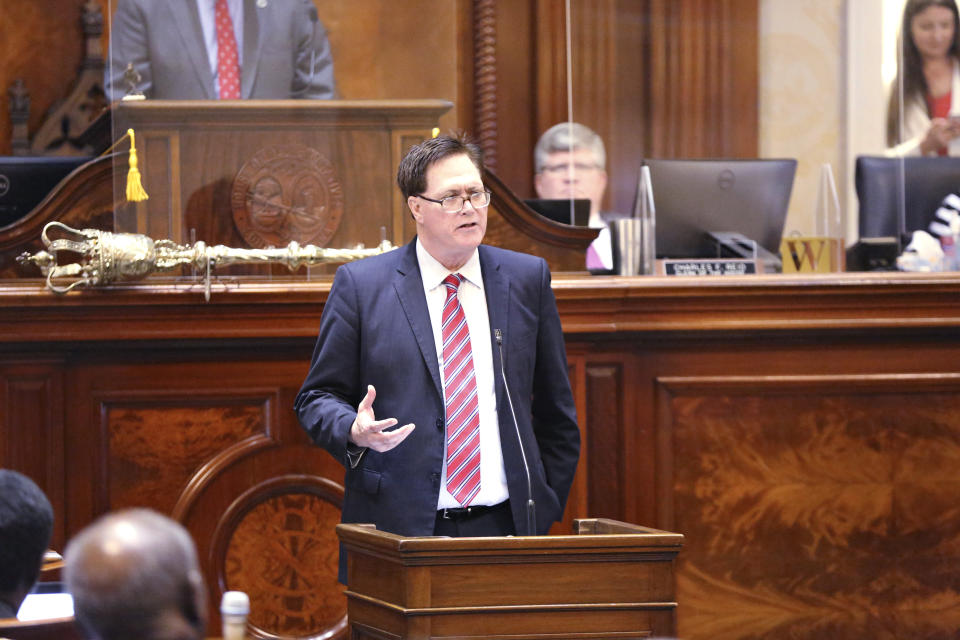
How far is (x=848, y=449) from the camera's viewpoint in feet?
11.8

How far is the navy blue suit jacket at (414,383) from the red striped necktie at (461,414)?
1.1 inches

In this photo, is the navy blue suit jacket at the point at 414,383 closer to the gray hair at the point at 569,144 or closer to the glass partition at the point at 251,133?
the glass partition at the point at 251,133

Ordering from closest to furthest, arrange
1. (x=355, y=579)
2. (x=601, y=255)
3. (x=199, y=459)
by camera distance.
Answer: (x=355, y=579), (x=199, y=459), (x=601, y=255)

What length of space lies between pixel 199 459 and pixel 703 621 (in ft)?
4.45

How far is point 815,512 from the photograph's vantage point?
3570 mm

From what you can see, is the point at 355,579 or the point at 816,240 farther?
the point at 816,240

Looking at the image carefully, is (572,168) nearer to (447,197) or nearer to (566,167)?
(566,167)

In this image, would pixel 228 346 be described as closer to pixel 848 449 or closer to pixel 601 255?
pixel 848 449

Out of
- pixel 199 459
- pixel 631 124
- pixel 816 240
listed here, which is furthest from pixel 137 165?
pixel 631 124

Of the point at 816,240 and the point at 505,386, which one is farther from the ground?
the point at 816,240

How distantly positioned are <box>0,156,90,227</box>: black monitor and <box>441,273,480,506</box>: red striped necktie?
2412mm

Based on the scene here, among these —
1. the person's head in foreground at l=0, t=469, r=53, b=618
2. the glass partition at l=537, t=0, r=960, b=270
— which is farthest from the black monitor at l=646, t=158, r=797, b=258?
the person's head in foreground at l=0, t=469, r=53, b=618

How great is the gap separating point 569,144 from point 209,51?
1925 mm

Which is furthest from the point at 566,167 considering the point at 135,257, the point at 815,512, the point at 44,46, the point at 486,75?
the point at 44,46
